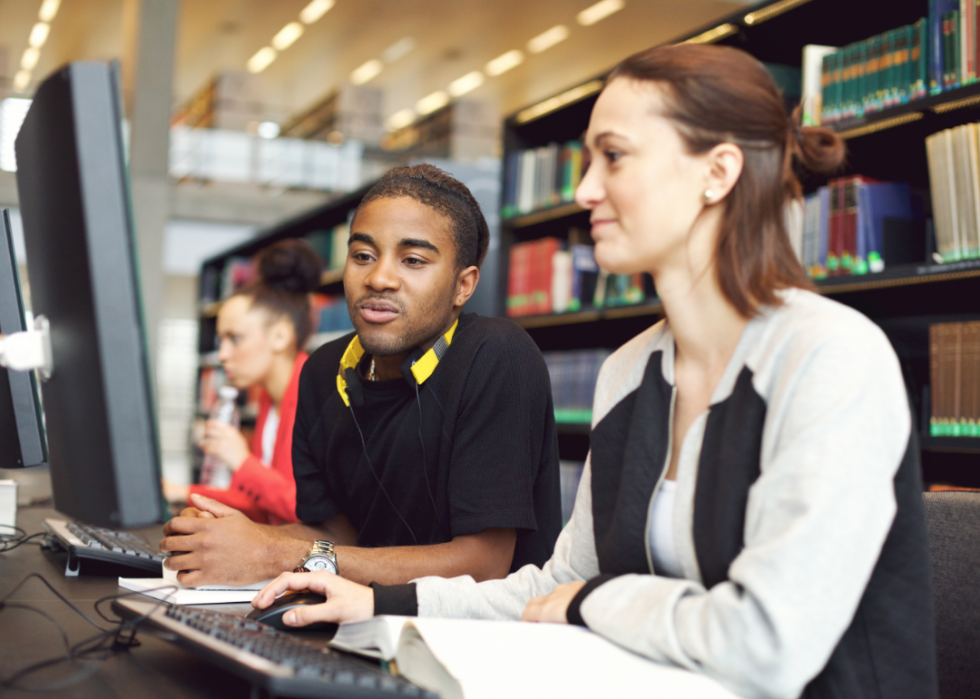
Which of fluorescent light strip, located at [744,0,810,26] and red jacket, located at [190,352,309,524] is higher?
fluorescent light strip, located at [744,0,810,26]

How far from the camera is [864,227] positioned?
6.66ft

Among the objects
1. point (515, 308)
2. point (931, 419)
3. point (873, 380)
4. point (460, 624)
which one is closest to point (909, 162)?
point (931, 419)

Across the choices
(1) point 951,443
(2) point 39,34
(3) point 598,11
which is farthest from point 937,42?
(2) point 39,34

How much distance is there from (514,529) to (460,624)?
50 cm

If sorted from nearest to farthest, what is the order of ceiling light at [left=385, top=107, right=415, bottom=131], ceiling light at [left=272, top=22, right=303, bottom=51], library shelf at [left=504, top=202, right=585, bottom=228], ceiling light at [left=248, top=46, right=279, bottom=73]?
library shelf at [left=504, top=202, right=585, bottom=228] < ceiling light at [left=272, top=22, right=303, bottom=51] < ceiling light at [left=248, top=46, right=279, bottom=73] < ceiling light at [left=385, top=107, right=415, bottom=131]

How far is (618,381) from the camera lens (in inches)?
38.6

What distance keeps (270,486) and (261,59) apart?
904cm

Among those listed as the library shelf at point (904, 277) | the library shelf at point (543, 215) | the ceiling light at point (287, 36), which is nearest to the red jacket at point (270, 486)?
the library shelf at point (543, 215)

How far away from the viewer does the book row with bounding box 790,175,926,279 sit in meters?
2.02

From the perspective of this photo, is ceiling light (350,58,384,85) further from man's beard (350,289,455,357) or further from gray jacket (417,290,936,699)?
gray jacket (417,290,936,699)

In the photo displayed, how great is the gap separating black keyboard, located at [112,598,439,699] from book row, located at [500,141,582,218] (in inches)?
89.0

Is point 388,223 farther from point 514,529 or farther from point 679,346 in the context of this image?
point 679,346

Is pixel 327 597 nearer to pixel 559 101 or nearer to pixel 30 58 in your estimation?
pixel 559 101

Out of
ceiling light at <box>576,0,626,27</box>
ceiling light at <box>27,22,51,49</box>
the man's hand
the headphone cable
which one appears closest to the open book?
the man's hand
